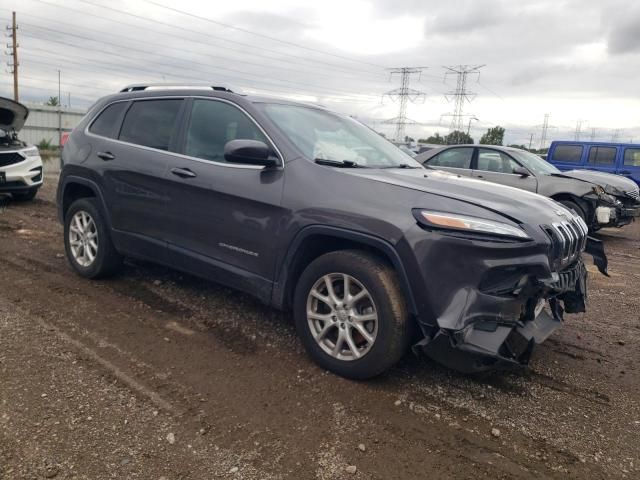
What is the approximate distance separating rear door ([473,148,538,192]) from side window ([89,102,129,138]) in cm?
663

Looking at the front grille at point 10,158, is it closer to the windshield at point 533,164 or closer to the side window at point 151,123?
the side window at point 151,123

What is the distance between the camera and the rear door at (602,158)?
14820mm

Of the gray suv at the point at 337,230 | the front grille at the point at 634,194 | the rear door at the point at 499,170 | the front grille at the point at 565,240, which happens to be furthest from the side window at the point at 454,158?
the front grille at the point at 565,240

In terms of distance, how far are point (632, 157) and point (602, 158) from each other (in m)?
0.75

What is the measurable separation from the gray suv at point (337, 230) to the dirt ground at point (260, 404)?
33 centimetres

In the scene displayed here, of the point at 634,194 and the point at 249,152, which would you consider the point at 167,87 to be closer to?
the point at 249,152

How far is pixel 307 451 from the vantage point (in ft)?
8.45

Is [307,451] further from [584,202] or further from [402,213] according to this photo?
[584,202]

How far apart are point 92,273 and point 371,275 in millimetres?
3145

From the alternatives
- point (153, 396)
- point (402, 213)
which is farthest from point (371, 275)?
point (153, 396)

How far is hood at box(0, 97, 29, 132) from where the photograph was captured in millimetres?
8523

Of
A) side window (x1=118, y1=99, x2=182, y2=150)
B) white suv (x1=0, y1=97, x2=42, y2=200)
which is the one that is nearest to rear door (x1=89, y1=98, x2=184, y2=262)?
side window (x1=118, y1=99, x2=182, y2=150)

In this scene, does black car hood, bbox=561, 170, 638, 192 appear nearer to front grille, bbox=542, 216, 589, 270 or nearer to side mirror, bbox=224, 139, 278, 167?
front grille, bbox=542, 216, 589, 270

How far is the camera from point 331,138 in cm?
393
